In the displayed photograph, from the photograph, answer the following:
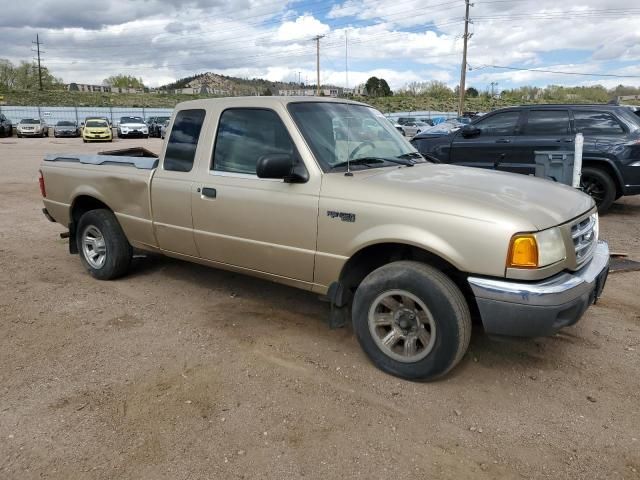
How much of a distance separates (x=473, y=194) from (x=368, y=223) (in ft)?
2.26

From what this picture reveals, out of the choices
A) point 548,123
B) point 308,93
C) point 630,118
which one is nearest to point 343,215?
point 308,93

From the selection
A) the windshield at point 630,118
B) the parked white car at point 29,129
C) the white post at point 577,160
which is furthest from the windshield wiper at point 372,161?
the parked white car at point 29,129

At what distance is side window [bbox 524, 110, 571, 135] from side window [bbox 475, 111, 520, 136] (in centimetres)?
24

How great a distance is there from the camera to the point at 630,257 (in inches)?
247

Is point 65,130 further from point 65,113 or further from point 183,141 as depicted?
point 183,141

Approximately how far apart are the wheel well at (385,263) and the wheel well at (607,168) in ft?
19.9

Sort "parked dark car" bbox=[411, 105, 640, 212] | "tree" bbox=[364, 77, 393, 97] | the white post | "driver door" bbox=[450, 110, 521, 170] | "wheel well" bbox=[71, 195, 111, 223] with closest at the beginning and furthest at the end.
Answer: "wheel well" bbox=[71, 195, 111, 223]
the white post
"parked dark car" bbox=[411, 105, 640, 212]
"driver door" bbox=[450, 110, 521, 170]
"tree" bbox=[364, 77, 393, 97]

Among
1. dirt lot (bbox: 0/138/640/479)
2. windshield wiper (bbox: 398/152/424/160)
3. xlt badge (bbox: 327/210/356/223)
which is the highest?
windshield wiper (bbox: 398/152/424/160)

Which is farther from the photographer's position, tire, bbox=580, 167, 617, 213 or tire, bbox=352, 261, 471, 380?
tire, bbox=580, 167, 617, 213

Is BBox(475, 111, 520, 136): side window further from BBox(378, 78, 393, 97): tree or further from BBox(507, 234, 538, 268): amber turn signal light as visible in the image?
BBox(378, 78, 393, 97): tree

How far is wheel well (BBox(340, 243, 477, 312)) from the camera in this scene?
3436 mm

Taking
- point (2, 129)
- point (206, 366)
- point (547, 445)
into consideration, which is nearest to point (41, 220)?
point (206, 366)

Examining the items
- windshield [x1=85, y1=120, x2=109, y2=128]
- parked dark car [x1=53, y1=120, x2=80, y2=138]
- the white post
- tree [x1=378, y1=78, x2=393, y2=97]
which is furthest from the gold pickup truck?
tree [x1=378, y1=78, x2=393, y2=97]

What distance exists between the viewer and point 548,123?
883cm
